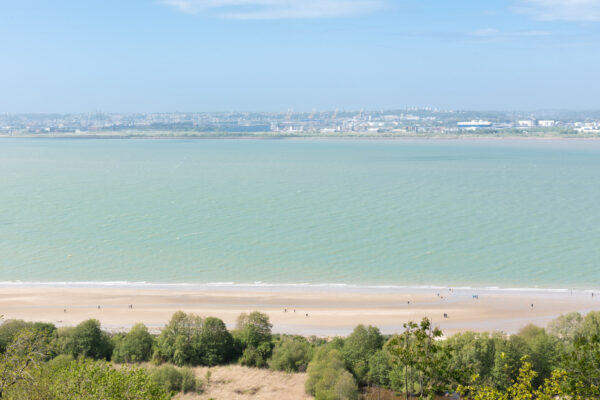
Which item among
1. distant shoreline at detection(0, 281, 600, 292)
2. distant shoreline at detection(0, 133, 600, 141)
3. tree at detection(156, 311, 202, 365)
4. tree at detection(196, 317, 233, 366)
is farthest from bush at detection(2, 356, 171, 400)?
distant shoreline at detection(0, 133, 600, 141)

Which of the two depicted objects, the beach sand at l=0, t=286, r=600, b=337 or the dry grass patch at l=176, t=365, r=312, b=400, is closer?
the dry grass patch at l=176, t=365, r=312, b=400

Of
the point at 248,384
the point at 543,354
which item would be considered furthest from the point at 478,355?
the point at 248,384

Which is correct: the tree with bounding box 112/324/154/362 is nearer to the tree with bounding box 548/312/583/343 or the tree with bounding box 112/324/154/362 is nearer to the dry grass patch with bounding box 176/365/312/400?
the dry grass patch with bounding box 176/365/312/400

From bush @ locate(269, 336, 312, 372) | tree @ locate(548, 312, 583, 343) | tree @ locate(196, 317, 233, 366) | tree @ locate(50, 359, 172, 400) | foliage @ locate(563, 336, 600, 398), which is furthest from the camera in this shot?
tree @ locate(196, 317, 233, 366)

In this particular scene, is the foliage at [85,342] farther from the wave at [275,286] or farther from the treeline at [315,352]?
the wave at [275,286]

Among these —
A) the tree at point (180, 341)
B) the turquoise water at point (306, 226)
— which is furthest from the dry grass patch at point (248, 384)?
the turquoise water at point (306, 226)

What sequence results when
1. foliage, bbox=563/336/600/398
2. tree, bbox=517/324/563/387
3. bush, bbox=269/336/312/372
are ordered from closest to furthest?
foliage, bbox=563/336/600/398 → tree, bbox=517/324/563/387 → bush, bbox=269/336/312/372

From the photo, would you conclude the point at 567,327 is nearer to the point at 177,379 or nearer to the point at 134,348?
the point at 177,379
